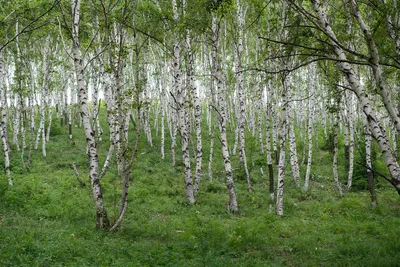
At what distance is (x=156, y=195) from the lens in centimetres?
1477

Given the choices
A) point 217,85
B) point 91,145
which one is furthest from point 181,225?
point 217,85

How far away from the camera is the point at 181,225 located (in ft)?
35.3

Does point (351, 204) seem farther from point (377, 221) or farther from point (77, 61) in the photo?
point (77, 61)

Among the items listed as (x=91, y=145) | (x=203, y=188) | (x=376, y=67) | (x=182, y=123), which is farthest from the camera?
(x=203, y=188)

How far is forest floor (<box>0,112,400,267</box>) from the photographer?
742 centimetres

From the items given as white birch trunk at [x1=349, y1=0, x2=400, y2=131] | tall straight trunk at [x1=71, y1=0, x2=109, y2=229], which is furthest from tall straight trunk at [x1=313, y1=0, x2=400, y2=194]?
tall straight trunk at [x1=71, y1=0, x2=109, y2=229]

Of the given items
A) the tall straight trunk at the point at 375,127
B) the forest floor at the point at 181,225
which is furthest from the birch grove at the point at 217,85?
the forest floor at the point at 181,225

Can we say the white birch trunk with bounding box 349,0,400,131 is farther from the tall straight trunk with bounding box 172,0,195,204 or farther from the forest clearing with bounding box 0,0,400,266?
the tall straight trunk with bounding box 172,0,195,204

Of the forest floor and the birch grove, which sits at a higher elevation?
the birch grove

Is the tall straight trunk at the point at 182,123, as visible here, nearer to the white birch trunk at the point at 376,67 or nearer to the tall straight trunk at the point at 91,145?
the tall straight trunk at the point at 91,145

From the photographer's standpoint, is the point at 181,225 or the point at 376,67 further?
the point at 181,225

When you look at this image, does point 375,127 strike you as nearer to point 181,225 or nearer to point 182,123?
point 181,225

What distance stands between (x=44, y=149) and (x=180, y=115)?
33.4 feet

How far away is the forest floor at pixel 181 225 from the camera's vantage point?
7.42 m
